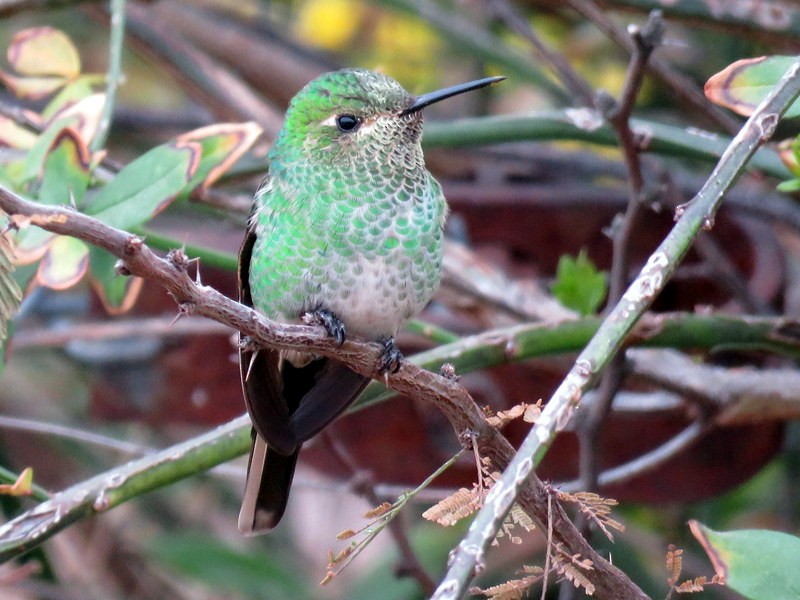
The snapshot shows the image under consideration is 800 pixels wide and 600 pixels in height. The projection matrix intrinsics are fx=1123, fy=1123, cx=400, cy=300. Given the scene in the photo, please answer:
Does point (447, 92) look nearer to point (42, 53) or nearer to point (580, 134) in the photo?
point (580, 134)

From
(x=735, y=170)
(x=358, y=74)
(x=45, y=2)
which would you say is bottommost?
(x=45, y=2)

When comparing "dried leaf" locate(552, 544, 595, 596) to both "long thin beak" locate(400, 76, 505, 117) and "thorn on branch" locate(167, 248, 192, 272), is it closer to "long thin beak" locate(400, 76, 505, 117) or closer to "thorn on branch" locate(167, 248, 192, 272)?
"thorn on branch" locate(167, 248, 192, 272)

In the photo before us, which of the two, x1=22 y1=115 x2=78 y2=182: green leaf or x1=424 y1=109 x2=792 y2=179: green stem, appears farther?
x1=424 y1=109 x2=792 y2=179: green stem

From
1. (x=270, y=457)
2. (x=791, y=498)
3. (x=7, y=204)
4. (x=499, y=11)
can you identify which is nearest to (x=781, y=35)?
(x=499, y=11)

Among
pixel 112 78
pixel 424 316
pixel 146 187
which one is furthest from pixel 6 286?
pixel 424 316

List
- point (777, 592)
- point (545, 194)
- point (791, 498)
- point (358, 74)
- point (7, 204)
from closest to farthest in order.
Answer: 1. point (7, 204)
2. point (777, 592)
3. point (358, 74)
4. point (545, 194)
5. point (791, 498)

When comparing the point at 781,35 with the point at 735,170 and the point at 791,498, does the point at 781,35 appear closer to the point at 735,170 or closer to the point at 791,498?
the point at 735,170

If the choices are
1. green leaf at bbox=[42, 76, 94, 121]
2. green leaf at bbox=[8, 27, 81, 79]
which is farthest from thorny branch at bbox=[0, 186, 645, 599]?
green leaf at bbox=[8, 27, 81, 79]

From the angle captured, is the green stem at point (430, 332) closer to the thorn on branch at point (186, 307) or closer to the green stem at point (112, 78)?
the green stem at point (112, 78)
